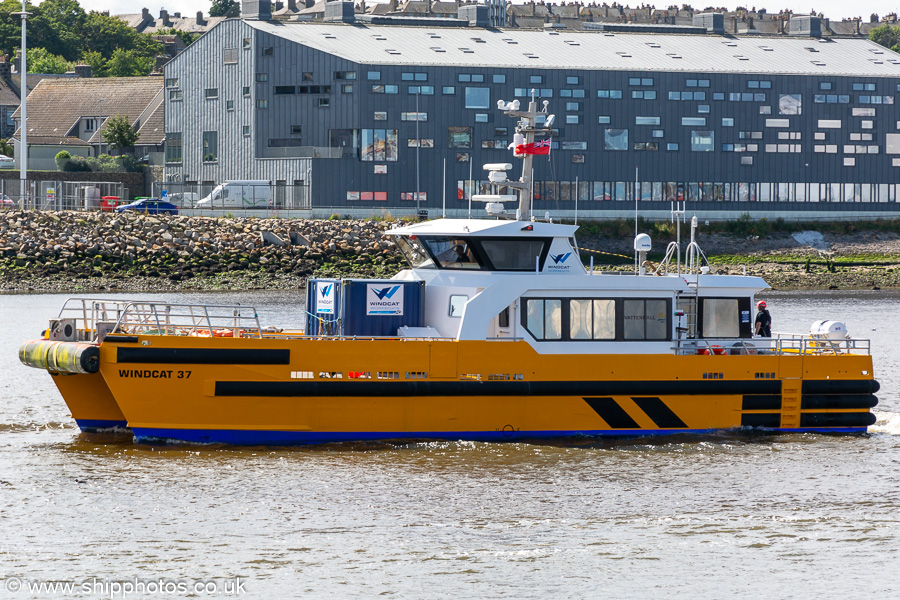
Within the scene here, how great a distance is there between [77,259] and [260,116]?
47.9 ft

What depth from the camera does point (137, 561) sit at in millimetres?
13102

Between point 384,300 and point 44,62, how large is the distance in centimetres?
9459

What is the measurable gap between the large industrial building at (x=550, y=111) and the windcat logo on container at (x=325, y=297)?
38.1 m

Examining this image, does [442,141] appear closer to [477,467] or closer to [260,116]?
[260,116]

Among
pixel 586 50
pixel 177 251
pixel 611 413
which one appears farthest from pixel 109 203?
pixel 611 413

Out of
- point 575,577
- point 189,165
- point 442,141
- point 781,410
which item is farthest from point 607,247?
point 575,577

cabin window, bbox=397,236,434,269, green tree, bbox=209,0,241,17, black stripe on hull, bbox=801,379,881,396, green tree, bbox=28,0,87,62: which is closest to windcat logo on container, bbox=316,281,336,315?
cabin window, bbox=397,236,434,269

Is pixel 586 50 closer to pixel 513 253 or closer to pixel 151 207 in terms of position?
pixel 151 207

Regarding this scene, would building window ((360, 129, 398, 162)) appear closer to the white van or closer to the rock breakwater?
the rock breakwater

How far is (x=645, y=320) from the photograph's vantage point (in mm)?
19062

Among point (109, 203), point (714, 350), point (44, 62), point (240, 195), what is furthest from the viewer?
point (44, 62)

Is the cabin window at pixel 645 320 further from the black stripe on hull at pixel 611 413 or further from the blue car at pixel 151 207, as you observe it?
the blue car at pixel 151 207

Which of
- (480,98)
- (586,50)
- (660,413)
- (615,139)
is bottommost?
(660,413)

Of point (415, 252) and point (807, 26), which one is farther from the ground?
point (807, 26)
